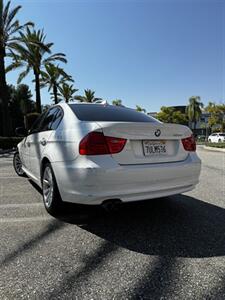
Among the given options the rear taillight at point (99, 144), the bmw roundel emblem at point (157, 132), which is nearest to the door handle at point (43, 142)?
the rear taillight at point (99, 144)

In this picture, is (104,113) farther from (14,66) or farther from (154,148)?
(14,66)

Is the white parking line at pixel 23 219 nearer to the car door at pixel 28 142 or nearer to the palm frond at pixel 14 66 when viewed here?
the car door at pixel 28 142

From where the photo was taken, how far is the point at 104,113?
407 centimetres

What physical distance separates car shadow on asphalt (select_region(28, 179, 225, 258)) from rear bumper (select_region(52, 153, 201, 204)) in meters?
0.45

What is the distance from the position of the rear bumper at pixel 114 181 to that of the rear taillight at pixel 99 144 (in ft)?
0.37

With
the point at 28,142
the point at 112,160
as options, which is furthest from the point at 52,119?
the point at 112,160

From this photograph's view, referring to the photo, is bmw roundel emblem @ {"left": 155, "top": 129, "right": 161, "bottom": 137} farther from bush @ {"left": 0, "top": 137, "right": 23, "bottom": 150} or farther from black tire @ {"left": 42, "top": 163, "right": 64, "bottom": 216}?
bush @ {"left": 0, "top": 137, "right": 23, "bottom": 150}

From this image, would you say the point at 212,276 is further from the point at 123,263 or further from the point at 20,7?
the point at 20,7

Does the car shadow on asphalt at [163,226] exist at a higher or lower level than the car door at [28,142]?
lower

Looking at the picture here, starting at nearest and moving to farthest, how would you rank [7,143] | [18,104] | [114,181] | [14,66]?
[114,181] < [7,143] < [14,66] < [18,104]

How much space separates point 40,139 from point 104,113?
1.08m

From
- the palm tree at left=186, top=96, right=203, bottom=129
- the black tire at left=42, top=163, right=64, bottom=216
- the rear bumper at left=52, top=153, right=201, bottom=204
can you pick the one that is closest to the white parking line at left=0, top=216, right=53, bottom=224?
the black tire at left=42, top=163, right=64, bottom=216

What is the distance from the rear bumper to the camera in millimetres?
3031

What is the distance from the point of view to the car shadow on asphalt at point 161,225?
2902 millimetres
